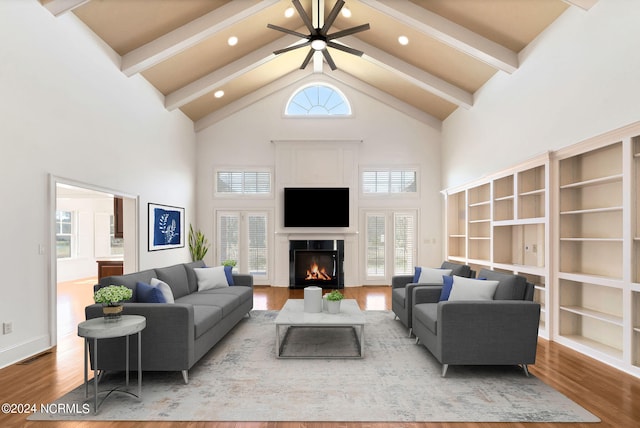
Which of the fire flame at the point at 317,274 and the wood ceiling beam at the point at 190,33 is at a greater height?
the wood ceiling beam at the point at 190,33

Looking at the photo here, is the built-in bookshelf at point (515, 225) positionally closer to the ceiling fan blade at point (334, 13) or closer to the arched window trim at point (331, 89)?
the ceiling fan blade at point (334, 13)

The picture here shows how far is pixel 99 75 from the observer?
17.5 feet

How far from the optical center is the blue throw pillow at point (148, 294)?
12.2 feet

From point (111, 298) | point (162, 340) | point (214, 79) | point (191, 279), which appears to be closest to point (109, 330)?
point (111, 298)

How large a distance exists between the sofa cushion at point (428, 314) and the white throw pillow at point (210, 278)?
9.24 ft

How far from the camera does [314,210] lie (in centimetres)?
907

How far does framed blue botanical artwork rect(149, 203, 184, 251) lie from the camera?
22.9 feet

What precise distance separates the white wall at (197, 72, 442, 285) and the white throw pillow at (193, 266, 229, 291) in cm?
368

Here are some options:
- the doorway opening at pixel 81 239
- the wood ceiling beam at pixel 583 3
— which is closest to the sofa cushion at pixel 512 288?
the wood ceiling beam at pixel 583 3

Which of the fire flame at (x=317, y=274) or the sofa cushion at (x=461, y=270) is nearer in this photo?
the sofa cushion at (x=461, y=270)

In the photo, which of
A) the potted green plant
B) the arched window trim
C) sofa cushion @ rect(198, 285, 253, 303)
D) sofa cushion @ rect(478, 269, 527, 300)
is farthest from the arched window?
sofa cushion @ rect(478, 269, 527, 300)

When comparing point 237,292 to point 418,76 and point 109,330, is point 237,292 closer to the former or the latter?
point 109,330

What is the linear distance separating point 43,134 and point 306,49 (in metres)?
5.44

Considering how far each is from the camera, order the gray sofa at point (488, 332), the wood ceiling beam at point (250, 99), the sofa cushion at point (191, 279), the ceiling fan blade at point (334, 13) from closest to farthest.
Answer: the gray sofa at point (488, 332) → the ceiling fan blade at point (334, 13) → the sofa cushion at point (191, 279) → the wood ceiling beam at point (250, 99)
